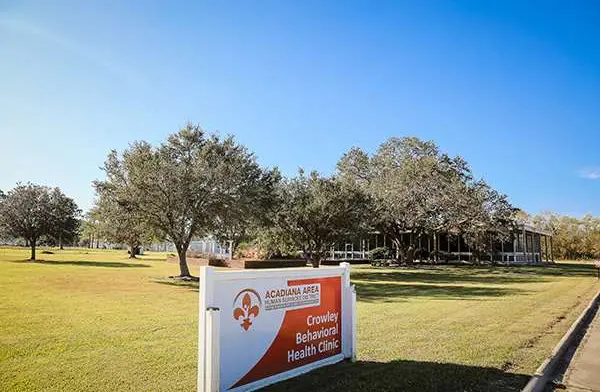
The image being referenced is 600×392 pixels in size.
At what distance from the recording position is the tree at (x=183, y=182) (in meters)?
20.1

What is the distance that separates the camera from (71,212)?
1745 inches

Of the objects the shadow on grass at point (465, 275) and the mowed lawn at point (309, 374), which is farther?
the shadow on grass at point (465, 275)

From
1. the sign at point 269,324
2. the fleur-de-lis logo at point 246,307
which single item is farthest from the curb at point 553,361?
the fleur-de-lis logo at point 246,307

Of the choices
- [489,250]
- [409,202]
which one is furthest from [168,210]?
[489,250]

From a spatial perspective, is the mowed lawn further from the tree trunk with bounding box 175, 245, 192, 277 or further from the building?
the building

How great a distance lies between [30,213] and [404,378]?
38352 mm

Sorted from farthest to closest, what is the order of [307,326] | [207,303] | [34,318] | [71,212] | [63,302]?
[71,212]
[63,302]
[34,318]
[307,326]
[207,303]

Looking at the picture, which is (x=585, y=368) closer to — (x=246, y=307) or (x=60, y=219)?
(x=246, y=307)

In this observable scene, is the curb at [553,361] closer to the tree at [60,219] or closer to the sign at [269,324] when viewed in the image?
the sign at [269,324]

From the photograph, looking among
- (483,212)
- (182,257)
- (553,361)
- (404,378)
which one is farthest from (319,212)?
(404,378)

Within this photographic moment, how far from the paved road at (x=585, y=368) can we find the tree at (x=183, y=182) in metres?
15.3

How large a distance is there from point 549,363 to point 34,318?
9.64m

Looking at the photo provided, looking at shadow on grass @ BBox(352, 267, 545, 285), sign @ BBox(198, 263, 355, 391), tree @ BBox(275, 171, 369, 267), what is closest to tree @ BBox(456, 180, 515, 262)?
shadow on grass @ BBox(352, 267, 545, 285)

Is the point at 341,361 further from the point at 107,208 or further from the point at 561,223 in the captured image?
the point at 561,223
